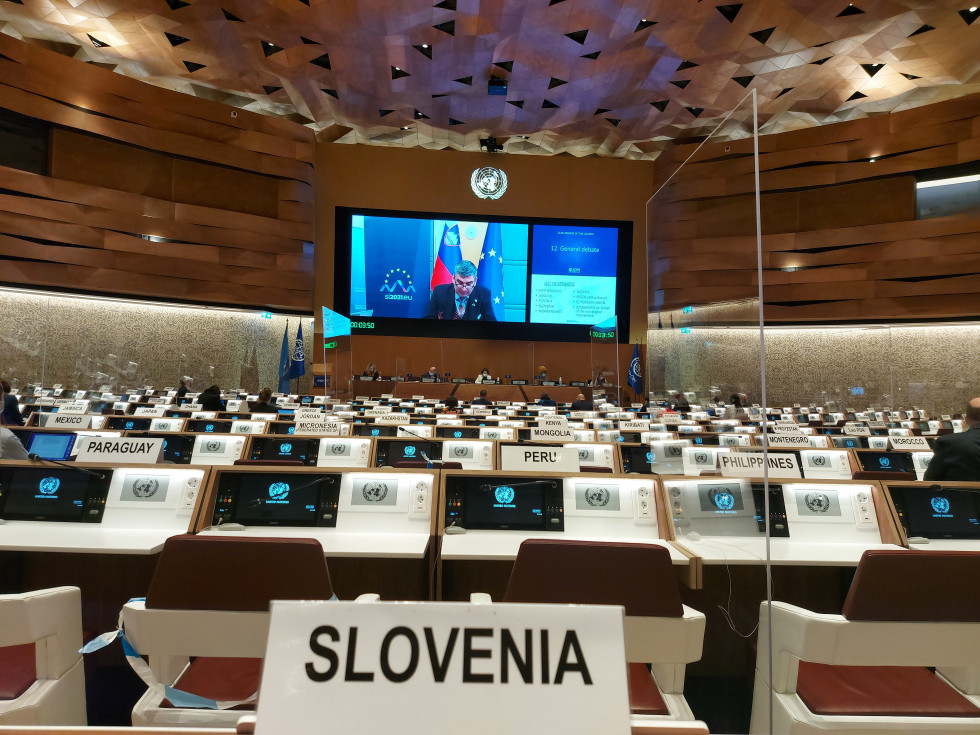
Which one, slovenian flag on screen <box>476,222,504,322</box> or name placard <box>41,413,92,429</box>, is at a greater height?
slovenian flag on screen <box>476,222,504,322</box>

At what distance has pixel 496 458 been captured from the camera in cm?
459

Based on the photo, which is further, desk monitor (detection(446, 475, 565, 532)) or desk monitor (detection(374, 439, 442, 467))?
desk monitor (detection(374, 439, 442, 467))

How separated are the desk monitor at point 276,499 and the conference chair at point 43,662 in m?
1.16

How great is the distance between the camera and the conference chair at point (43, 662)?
162 cm

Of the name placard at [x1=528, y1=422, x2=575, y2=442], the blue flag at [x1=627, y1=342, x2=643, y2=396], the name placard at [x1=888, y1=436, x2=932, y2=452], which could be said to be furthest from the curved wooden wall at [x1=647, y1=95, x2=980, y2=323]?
the name placard at [x1=528, y1=422, x2=575, y2=442]

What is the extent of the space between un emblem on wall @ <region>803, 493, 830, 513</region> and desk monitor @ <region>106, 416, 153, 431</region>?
19.5ft

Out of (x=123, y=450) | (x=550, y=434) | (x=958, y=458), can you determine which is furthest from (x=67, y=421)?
(x=958, y=458)

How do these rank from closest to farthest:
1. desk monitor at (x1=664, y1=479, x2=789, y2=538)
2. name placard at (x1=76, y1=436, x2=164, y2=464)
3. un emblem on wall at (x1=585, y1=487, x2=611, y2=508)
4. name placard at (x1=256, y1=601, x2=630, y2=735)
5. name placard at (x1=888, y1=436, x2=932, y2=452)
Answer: name placard at (x1=256, y1=601, x2=630, y2=735)
desk monitor at (x1=664, y1=479, x2=789, y2=538)
un emblem on wall at (x1=585, y1=487, x2=611, y2=508)
name placard at (x1=76, y1=436, x2=164, y2=464)
name placard at (x1=888, y1=436, x2=932, y2=452)

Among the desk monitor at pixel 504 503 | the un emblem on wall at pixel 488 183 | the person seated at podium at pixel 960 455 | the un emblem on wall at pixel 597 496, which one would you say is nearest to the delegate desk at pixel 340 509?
the desk monitor at pixel 504 503

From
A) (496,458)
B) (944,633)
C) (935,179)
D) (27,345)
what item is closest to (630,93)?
(935,179)

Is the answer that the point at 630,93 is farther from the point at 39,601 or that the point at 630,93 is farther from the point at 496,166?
the point at 39,601

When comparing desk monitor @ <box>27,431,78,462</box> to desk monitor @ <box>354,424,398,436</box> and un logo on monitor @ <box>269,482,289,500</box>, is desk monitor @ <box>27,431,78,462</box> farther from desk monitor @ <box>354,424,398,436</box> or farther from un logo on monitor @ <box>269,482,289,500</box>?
desk monitor @ <box>354,424,398,436</box>

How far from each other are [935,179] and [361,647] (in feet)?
60.8

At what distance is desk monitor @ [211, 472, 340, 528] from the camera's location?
9.97ft
